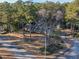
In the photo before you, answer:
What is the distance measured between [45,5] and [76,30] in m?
7.11

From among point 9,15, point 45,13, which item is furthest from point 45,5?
point 9,15

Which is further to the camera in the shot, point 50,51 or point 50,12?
point 50,12

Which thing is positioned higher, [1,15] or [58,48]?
[1,15]

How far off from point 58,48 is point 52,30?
1606 centimetres

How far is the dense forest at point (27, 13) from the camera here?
1355 inches

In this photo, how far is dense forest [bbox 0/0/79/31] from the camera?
34.4 metres

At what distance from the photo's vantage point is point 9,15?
3531cm

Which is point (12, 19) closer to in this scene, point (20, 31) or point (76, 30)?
point (20, 31)

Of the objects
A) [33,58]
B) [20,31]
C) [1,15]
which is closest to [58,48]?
[33,58]

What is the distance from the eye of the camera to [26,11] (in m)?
34.2

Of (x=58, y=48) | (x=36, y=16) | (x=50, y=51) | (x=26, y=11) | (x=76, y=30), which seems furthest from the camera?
(x=76, y=30)

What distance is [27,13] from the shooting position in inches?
1332

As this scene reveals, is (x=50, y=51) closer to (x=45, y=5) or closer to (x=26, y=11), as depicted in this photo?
(x=26, y=11)

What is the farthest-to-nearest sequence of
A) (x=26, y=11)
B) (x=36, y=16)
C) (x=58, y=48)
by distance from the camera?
(x=36, y=16), (x=26, y=11), (x=58, y=48)
